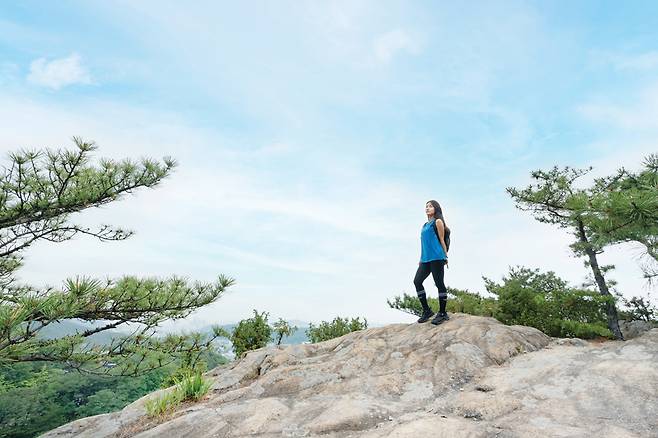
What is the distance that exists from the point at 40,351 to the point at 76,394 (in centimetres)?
5408

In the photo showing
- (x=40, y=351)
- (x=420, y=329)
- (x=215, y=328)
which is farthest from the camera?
(x=215, y=328)

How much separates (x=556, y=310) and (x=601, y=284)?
2.95 meters

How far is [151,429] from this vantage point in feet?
19.1

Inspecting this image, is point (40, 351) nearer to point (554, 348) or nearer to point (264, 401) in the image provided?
point (264, 401)

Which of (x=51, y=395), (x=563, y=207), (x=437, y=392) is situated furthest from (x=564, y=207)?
(x=51, y=395)

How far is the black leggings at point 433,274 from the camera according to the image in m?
7.82

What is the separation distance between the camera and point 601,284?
13.2m

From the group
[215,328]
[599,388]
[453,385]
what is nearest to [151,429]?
[215,328]

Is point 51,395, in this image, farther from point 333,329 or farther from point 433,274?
point 433,274

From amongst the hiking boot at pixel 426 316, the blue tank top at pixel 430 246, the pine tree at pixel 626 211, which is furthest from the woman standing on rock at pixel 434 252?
the pine tree at pixel 626 211

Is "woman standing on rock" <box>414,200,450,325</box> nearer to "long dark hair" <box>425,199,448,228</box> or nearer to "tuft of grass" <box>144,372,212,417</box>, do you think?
"long dark hair" <box>425,199,448,228</box>

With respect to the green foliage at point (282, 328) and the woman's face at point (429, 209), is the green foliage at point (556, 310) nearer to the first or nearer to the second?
the woman's face at point (429, 209)

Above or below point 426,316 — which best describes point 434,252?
above

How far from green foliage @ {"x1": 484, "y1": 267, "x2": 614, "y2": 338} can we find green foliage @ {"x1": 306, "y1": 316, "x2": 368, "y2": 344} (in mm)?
4592
